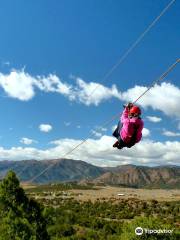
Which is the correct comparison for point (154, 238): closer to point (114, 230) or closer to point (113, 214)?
Result: point (114, 230)

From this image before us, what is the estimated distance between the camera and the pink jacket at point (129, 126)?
13383mm

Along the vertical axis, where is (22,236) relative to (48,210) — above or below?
below

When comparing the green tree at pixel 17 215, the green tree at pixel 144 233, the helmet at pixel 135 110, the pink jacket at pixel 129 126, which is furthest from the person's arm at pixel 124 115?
the green tree at pixel 17 215

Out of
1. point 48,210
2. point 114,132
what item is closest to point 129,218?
point 48,210

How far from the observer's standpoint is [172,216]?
286 ft

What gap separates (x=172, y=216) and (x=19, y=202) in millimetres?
51771

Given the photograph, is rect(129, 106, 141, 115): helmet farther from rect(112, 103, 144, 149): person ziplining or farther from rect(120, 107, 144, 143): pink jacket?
rect(120, 107, 144, 143): pink jacket

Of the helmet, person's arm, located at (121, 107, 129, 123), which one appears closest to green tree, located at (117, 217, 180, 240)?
person's arm, located at (121, 107, 129, 123)

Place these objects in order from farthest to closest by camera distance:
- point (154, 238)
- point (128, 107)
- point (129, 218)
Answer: point (129, 218) < point (154, 238) < point (128, 107)

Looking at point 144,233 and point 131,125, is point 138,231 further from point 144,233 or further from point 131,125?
point 131,125

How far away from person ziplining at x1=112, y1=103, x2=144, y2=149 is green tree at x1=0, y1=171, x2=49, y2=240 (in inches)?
1238

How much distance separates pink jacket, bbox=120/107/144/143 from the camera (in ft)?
43.9

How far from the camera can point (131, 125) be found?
13.4 m

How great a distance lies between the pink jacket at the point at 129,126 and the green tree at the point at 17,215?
31.5 meters
